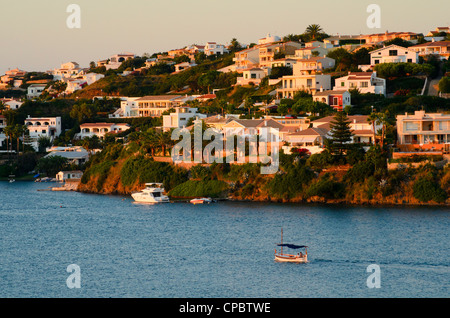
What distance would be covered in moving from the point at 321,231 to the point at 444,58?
188 feet

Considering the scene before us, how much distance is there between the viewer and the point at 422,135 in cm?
6919

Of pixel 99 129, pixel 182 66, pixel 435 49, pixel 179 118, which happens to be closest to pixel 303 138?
pixel 179 118

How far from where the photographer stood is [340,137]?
67.5 meters

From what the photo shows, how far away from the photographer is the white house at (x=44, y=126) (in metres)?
110

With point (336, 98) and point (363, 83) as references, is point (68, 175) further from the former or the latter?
point (363, 83)

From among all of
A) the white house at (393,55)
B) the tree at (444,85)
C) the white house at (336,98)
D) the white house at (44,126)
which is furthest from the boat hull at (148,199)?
the white house at (44,126)

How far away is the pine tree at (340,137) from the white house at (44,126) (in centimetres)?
Answer: 5227

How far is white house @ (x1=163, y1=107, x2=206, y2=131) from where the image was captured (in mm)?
89000

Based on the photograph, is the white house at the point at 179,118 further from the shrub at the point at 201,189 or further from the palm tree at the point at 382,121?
the palm tree at the point at 382,121

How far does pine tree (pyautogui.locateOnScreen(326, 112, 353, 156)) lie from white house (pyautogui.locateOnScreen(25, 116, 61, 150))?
52275mm

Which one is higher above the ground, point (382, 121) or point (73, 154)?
point (382, 121)

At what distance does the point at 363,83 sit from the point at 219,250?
49.1 m
